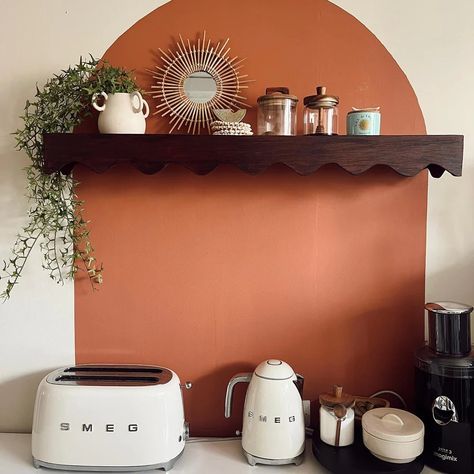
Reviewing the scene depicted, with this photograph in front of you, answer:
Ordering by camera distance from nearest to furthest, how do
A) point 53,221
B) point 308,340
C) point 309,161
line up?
1. point 309,161
2. point 53,221
3. point 308,340

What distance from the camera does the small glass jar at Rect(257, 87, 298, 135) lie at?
1446mm

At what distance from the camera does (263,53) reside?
1559 millimetres

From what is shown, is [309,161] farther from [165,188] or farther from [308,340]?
[308,340]

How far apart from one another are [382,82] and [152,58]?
26.6 inches

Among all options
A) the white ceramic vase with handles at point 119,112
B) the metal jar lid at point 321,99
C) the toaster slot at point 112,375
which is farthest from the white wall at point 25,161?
the metal jar lid at point 321,99

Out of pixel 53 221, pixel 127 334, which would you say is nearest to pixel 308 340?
pixel 127 334

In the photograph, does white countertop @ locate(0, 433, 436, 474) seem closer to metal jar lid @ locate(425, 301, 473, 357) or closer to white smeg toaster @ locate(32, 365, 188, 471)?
white smeg toaster @ locate(32, 365, 188, 471)

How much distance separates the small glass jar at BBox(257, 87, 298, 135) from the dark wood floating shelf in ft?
0.32

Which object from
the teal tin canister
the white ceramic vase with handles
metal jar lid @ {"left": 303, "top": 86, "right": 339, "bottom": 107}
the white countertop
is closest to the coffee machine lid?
the white countertop

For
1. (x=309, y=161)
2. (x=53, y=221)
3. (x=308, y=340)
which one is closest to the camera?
(x=309, y=161)

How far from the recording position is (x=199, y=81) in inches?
61.0

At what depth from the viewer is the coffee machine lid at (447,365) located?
Result: 1369mm

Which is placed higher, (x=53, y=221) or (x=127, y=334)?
(x=53, y=221)

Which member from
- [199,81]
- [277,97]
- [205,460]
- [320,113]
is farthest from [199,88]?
[205,460]
